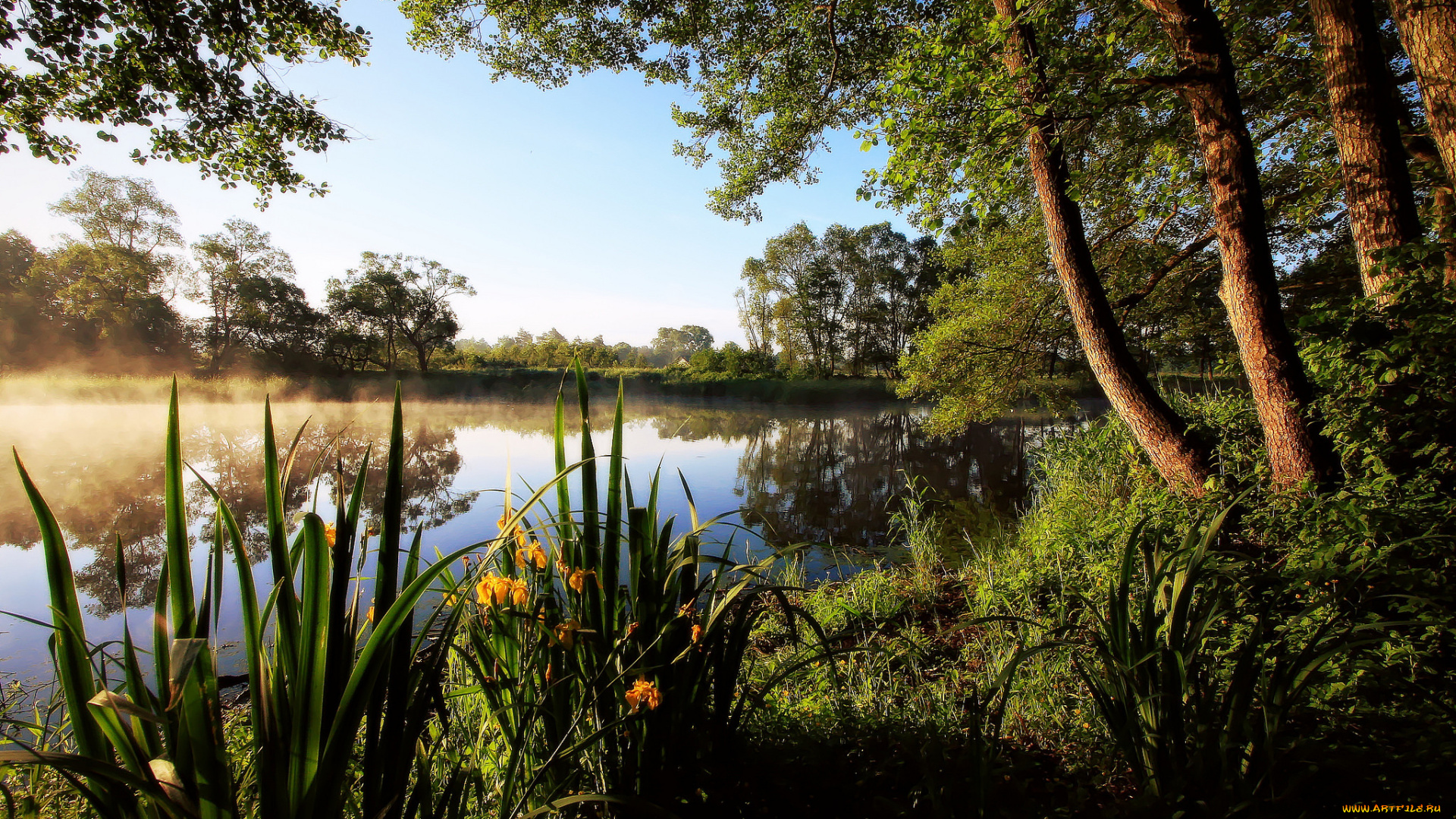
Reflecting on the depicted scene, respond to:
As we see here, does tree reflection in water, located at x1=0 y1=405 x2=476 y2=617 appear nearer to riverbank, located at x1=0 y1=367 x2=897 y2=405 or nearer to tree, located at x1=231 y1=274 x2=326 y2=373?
riverbank, located at x1=0 y1=367 x2=897 y2=405

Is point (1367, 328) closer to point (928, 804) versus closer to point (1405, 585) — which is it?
point (1405, 585)

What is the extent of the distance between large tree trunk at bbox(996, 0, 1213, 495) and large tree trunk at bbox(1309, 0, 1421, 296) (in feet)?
3.27

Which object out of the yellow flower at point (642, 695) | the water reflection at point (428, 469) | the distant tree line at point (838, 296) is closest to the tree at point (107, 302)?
the water reflection at point (428, 469)

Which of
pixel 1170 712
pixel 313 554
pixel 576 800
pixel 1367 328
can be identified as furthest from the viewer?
pixel 1367 328

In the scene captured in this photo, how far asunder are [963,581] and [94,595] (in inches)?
251

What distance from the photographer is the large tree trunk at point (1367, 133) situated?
7.86 ft

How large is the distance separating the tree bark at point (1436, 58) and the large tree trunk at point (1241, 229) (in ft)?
1.78

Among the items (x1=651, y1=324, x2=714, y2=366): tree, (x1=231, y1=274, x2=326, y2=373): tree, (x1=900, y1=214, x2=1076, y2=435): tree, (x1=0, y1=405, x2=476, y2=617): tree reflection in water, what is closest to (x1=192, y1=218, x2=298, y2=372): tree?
(x1=231, y1=274, x2=326, y2=373): tree

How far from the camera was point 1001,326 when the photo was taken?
228 inches

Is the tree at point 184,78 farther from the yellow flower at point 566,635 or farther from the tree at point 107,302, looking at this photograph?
the tree at point 107,302

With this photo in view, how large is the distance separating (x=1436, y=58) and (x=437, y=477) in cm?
1011

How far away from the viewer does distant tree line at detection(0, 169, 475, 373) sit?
21266mm

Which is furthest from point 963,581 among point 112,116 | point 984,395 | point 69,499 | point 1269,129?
point 69,499

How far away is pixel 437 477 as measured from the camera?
27.8ft
